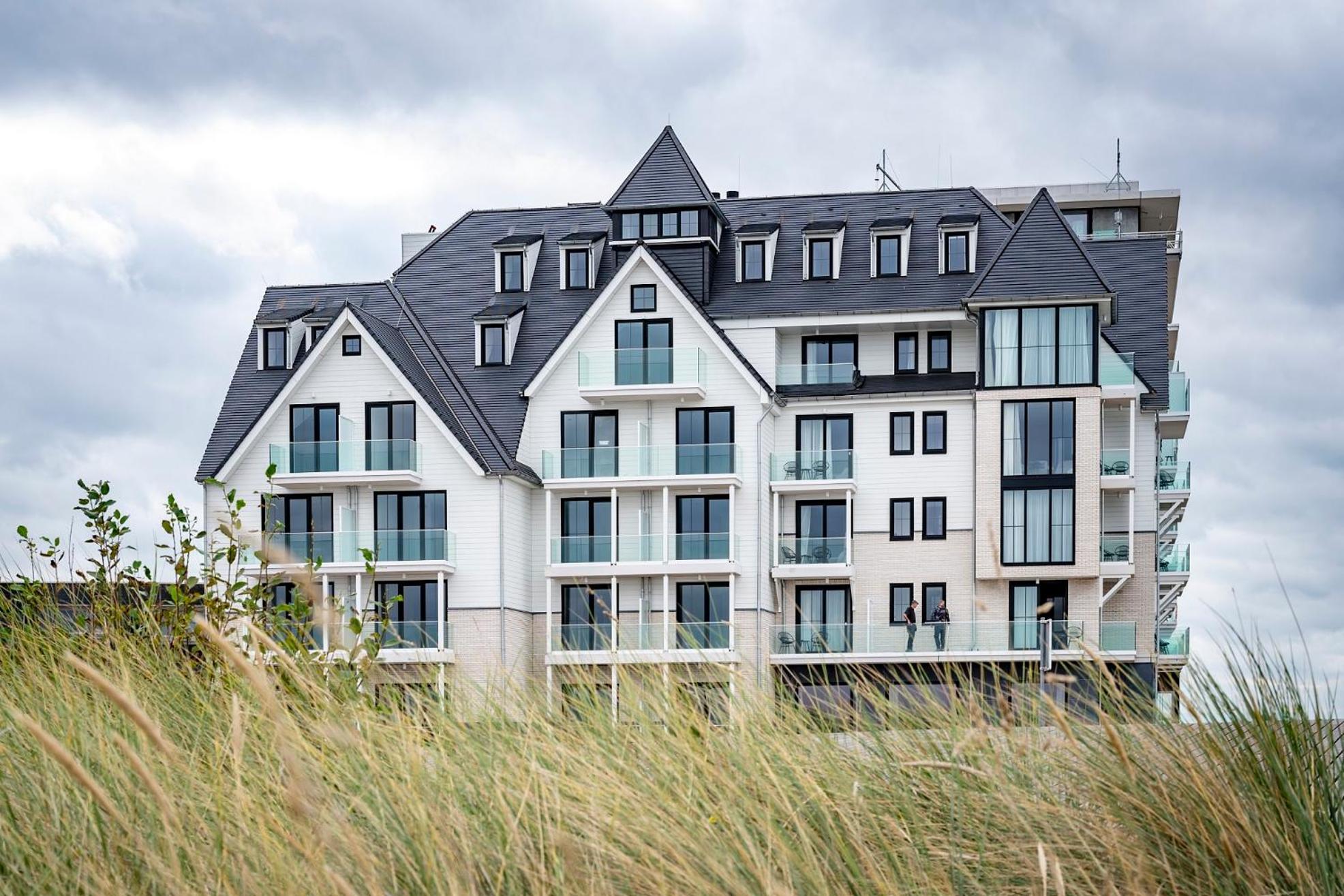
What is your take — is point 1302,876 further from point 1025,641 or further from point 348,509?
point 348,509

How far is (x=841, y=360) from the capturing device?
155 ft

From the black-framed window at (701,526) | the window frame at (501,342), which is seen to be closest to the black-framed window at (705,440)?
the black-framed window at (701,526)

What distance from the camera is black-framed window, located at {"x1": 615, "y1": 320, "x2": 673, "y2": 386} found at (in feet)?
150

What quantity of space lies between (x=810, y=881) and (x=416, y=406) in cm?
4208

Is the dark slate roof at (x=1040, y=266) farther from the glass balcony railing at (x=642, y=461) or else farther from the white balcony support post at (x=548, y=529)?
the white balcony support post at (x=548, y=529)

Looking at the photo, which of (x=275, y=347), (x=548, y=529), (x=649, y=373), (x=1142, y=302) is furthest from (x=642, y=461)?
(x=1142, y=302)

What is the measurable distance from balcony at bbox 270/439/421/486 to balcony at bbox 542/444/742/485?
12.3 ft

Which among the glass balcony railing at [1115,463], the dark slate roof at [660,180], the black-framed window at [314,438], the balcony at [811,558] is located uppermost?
the dark slate roof at [660,180]

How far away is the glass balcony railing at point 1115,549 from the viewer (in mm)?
44719

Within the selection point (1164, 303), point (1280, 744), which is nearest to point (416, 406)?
point (1164, 303)

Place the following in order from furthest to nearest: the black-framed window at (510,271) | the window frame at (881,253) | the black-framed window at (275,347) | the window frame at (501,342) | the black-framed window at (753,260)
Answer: the black-framed window at (510,271) → the black-framed window at (275,347) → the window frame at (501,342) → the black-framed window at (753,260) → the window frame at (881,253)

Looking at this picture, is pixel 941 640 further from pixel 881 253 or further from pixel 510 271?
pixel 510 271

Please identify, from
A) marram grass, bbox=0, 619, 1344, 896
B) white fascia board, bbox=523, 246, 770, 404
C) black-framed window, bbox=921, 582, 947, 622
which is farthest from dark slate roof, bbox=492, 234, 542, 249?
marram grass, bbox=0, 619, 1344, 896

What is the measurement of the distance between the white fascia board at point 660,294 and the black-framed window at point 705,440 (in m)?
1.23
